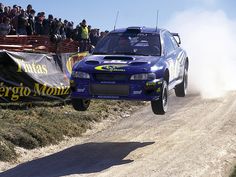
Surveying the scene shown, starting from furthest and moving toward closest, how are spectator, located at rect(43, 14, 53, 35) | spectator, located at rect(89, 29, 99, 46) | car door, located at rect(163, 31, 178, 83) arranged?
1. spectator, located at rect(89, 29, 99, 46)
2. spectator, located at rect(43, 14, 53, 35)
3. car door, located at rect(163, 31, 178, 83)

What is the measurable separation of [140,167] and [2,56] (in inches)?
207

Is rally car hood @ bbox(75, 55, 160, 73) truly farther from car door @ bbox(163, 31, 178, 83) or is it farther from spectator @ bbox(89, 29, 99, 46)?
spectator @ bbox(89, 29, 99, 46)

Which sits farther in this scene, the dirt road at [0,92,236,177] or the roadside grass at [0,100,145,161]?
the roadside grass at [0,100,145,161]

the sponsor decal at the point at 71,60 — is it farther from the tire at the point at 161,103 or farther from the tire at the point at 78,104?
the tire at the point at 161,103

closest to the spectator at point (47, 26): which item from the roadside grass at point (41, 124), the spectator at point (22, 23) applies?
the spectator at point (22, 23)

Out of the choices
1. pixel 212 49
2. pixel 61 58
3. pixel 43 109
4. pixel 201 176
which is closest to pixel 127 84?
pixel 201 176

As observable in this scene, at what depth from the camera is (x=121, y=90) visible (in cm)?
933

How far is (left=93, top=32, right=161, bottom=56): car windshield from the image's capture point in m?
10.3

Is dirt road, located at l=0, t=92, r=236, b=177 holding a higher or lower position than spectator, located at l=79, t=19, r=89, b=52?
lower

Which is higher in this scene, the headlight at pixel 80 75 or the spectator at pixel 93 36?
the headlight at pixel 80 75

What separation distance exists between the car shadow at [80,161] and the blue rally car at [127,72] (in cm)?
95

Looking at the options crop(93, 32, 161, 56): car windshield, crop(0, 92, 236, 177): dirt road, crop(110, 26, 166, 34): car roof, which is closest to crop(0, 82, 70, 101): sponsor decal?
crop(0, 92, 236, 177): dirt road

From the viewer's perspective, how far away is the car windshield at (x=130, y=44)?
33.9ft

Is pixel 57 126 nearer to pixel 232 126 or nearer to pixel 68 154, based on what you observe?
pixel 68 154
